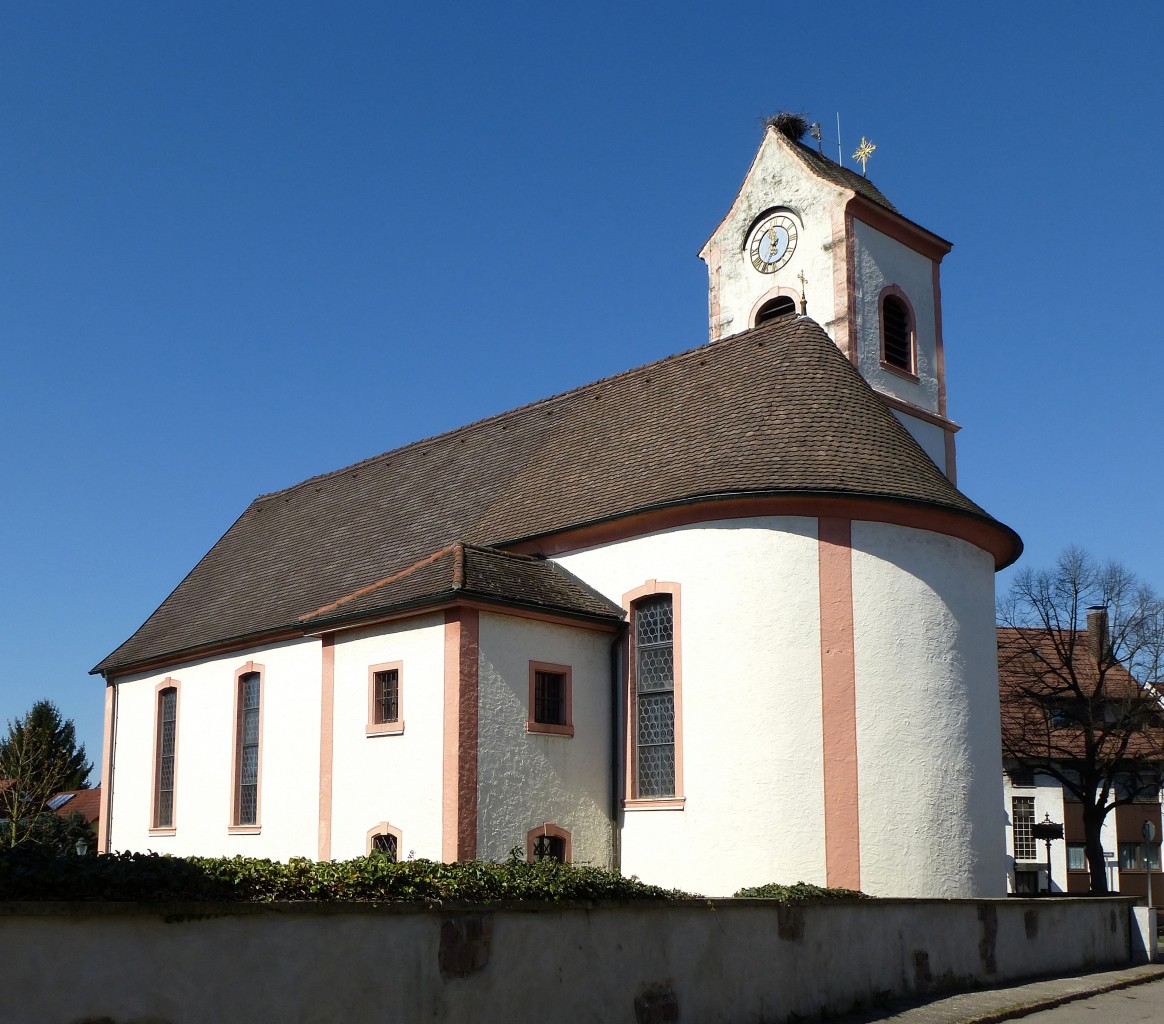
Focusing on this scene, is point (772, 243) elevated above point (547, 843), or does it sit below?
above

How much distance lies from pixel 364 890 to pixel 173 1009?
78.3 inches

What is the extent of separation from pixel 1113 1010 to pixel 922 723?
497 centimetres

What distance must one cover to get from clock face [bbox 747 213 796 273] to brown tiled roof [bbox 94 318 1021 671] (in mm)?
7755

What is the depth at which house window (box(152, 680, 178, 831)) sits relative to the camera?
89.6ft

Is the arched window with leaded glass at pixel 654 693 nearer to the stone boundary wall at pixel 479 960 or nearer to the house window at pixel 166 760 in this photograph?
the stone boundary wall at pixel 479 960

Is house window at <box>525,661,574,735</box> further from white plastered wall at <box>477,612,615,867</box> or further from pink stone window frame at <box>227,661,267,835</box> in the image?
pink stone window frame at <box>227,661,267,835</box>

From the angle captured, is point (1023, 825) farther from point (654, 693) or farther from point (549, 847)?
point (549, 847)

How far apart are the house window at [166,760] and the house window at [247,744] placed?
270cm

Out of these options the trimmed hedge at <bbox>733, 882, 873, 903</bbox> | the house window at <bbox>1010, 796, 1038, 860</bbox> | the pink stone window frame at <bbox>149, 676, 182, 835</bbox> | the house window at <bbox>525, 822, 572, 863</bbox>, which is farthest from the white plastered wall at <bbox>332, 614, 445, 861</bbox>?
the house window at <bbox>1010, 796, 1038, 860</bbox>

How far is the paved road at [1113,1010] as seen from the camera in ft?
45.2

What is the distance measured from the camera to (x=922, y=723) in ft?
62.0

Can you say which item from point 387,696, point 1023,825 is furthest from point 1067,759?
point 387,696

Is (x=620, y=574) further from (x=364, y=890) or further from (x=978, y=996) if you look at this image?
(x=364, y=890)

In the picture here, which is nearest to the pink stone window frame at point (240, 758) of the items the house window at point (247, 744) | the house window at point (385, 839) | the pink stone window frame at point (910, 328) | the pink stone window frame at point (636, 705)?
the house window at point (247, 744)
